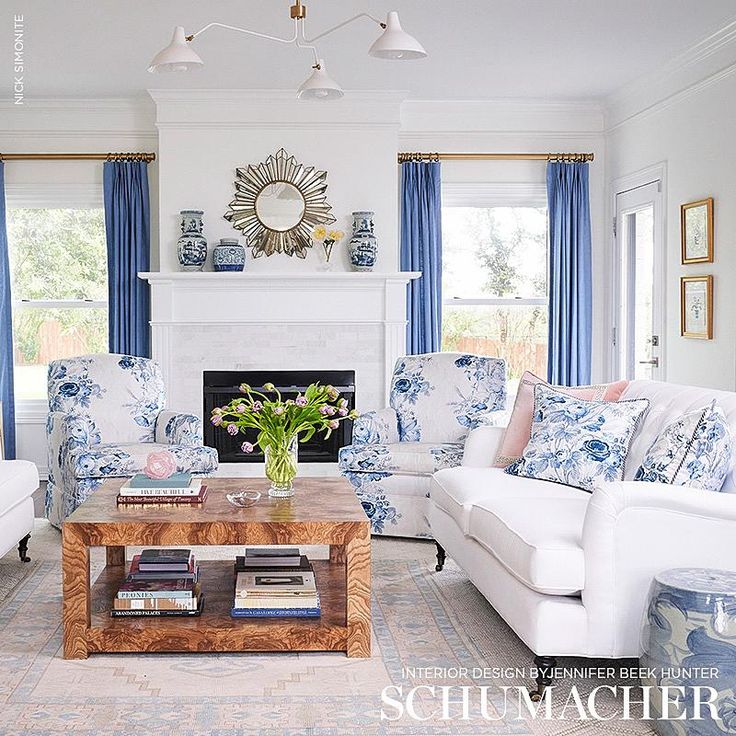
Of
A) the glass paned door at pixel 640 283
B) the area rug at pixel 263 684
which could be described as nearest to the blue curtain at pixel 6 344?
the area rug at pixel 263 684

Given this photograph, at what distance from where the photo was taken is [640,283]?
695 cm

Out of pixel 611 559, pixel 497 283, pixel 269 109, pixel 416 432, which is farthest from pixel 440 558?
pixel 269 109

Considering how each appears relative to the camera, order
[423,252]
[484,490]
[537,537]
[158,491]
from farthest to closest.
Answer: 1. [423,252]
2. [484,490]
3. [158,491]
4. [537,537]

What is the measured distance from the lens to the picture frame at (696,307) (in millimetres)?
5711

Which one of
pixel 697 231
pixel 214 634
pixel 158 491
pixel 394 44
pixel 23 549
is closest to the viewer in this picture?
pixel 214 634

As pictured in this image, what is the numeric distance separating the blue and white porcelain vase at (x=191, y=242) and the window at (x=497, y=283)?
1.79 m

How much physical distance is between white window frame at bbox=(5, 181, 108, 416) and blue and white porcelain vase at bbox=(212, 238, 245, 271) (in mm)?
1033

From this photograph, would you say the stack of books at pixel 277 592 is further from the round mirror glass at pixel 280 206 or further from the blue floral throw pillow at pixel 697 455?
the round mirror glass at pixel 280 206

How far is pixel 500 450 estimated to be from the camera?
4.47 meters

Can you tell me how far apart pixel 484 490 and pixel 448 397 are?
5.49ft

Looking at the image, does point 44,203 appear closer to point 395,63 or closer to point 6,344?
point 6,344

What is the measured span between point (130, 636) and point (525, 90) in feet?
16.3

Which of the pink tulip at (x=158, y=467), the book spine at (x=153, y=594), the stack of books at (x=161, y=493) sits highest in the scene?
the pink tulip at (x=158, y=467)

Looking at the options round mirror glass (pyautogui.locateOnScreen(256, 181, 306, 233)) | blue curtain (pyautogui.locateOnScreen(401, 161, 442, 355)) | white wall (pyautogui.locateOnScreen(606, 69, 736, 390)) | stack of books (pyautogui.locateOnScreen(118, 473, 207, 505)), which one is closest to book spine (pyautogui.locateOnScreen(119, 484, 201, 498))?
stack of books (pyautogui.locateOnScreen(118, 473, 207, 505))
